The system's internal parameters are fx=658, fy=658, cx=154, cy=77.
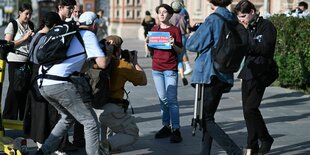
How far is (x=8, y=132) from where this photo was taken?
29.7ft

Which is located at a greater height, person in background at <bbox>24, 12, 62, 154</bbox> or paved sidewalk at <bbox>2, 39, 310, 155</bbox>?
person in background at <bbox>24, 12, 62, 154</bbox>

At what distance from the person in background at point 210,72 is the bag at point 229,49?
7 cm

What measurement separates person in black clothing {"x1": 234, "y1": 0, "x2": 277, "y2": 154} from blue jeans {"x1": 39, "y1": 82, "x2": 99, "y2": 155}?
1.99m

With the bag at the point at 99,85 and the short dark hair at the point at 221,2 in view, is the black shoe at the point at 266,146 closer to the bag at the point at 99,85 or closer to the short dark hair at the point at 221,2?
the short dark hair at the point at 221,2

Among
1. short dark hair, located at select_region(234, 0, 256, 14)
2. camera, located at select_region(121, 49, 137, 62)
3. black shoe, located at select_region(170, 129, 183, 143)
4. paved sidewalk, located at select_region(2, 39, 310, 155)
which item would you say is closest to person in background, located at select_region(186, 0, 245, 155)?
short dark hair, located at select_region(234, 0, 256, 14)

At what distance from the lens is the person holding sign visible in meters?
8.71

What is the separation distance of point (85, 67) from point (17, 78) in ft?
4.52

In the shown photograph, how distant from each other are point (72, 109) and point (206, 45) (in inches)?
62.8

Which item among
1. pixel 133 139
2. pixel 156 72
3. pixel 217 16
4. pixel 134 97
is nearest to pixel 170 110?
pixel 156 72

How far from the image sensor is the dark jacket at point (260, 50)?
7.58 m

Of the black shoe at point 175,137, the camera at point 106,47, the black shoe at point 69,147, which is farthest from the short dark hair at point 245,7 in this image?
the black shoe at point 69,147

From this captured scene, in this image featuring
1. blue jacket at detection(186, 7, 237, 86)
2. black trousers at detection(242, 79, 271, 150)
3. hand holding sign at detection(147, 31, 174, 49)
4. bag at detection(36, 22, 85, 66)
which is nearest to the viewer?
bag at detection(36, 22, 85, 66)

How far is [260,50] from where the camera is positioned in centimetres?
759

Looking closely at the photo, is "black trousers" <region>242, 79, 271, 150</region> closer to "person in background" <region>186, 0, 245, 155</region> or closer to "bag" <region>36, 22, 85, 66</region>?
"person in background" <region>186, 0, 245, 155</region>
